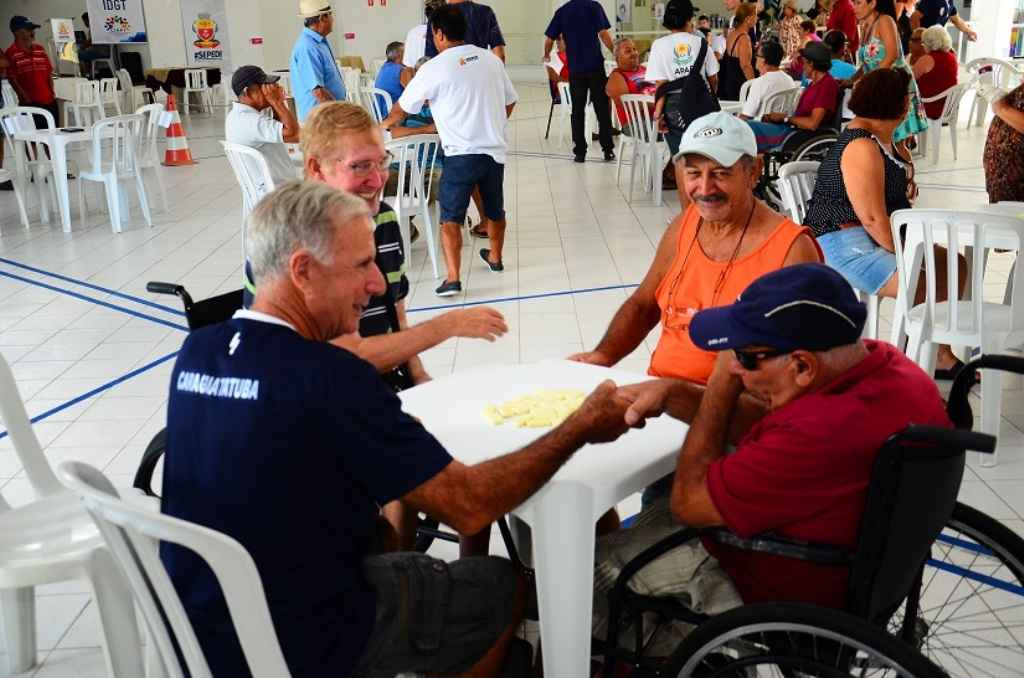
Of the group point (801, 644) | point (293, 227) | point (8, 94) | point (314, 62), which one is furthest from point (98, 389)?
point (8, 94)

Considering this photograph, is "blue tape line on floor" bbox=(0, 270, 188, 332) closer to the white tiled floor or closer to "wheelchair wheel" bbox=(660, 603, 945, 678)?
the white tiled floor

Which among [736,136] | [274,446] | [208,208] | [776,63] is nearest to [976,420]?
[736,136]

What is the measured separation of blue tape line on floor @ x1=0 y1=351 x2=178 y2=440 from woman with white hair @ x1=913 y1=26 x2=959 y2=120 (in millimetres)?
7343

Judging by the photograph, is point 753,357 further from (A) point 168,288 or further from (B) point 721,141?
(A) point 168,288

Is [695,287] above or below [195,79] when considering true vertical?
below

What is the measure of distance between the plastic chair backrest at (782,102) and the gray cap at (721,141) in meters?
5.16

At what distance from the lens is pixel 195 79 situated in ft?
53.3

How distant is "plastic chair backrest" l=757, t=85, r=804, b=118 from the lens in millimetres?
7430

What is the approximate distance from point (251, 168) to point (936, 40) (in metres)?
6.54

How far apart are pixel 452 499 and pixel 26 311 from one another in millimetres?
4717

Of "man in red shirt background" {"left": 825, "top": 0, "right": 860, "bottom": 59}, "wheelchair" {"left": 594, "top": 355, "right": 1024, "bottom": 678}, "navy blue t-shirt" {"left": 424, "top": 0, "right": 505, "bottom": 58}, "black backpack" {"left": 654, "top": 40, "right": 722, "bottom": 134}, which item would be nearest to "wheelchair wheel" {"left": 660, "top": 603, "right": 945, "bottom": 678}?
"wheelchair" {"left": 594, "top": 355, "right": 1024, "bottom": 678}

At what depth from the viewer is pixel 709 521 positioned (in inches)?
67.1

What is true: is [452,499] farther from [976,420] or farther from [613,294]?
[613,294]

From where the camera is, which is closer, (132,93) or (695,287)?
(695,287)
